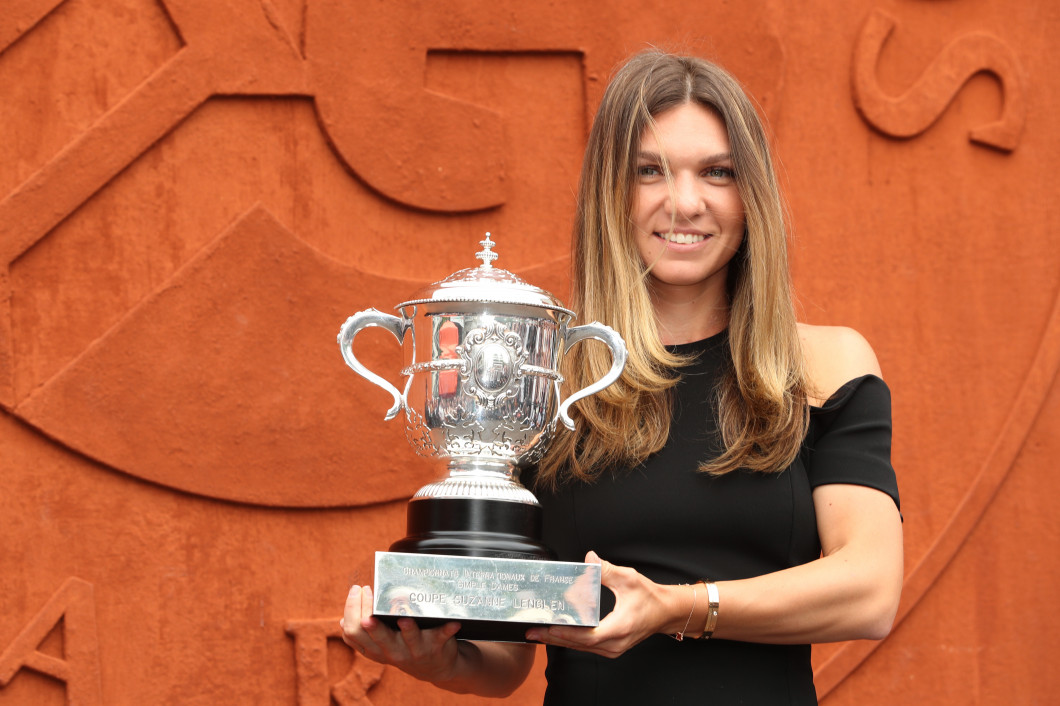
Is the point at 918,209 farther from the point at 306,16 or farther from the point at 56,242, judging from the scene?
the point at 56,242

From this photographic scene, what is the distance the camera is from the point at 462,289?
156cm

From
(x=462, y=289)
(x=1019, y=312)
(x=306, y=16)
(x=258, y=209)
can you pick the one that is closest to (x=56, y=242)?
(x=258, y=209)

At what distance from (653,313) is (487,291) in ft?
1.02

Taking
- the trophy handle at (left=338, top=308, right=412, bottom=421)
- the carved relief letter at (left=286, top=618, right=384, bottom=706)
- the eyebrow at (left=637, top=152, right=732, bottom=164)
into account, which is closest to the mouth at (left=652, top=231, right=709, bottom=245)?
the eyebrow at (left=637, top=152, right=732, bottom=164)

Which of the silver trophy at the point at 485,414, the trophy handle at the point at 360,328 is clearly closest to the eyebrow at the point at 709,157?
the silver trophy at the point at 485,414

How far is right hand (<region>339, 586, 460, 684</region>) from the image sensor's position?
1.40m

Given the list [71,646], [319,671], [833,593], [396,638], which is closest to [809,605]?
[833,593]

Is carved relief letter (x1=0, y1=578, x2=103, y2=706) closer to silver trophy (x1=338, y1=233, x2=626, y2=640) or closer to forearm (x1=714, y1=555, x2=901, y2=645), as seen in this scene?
silver trophy (x1=338, y1=233, x2=626, y2=640)

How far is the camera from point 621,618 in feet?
4.47

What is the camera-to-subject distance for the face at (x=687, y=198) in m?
1.67

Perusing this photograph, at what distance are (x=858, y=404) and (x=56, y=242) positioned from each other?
1705 millimetres

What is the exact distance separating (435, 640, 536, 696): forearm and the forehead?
2.44ft

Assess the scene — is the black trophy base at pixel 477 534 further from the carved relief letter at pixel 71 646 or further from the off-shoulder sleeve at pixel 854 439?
the carved relief letter at pixel 71 646

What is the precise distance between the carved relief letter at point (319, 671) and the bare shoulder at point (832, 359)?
1300 mm
